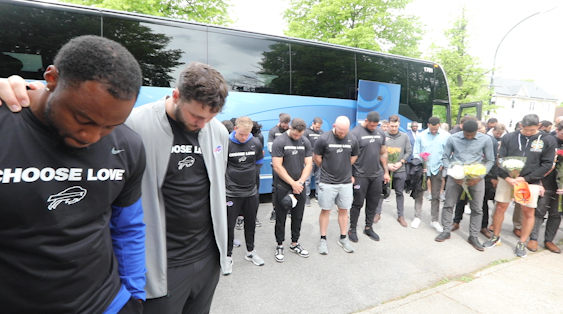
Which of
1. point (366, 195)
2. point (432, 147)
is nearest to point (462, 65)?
point (432, 147)

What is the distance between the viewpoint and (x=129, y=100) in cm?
103

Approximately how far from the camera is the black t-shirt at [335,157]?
4863 mm

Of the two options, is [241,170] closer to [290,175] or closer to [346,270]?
[290,175]

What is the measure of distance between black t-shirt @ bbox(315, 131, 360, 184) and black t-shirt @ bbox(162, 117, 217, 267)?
327 cm

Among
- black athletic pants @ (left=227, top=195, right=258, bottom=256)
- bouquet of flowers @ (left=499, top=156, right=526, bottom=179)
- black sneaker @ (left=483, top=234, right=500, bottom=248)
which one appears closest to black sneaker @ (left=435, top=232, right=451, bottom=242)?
black sneaker @ (left=483, top=234, right=500, bottom=248)

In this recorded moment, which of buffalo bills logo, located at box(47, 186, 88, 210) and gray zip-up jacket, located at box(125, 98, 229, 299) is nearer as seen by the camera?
buffalo bills logo, located at box(47, 186, 88, 210)

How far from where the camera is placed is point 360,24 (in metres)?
14.6

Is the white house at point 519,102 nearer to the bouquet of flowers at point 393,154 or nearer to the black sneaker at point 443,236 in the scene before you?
the bouquet of flowers at point 393,154

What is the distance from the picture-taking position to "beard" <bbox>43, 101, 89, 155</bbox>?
96 centimetres

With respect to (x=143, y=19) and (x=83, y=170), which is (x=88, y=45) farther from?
(x=143, y=19)

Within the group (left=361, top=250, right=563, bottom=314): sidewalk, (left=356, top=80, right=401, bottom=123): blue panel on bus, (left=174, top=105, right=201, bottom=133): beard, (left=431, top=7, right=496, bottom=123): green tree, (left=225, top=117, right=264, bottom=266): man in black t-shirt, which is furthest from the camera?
(left=431, top=7, right=496, bottom=123): green tree

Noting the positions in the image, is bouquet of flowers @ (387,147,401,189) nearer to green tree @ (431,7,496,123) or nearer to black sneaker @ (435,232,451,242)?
black sneaker @ (435,232,451,242)

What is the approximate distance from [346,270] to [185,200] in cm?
321

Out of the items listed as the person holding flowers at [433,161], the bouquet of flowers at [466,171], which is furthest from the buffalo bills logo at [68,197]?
the person holding flowers at [433,161]
